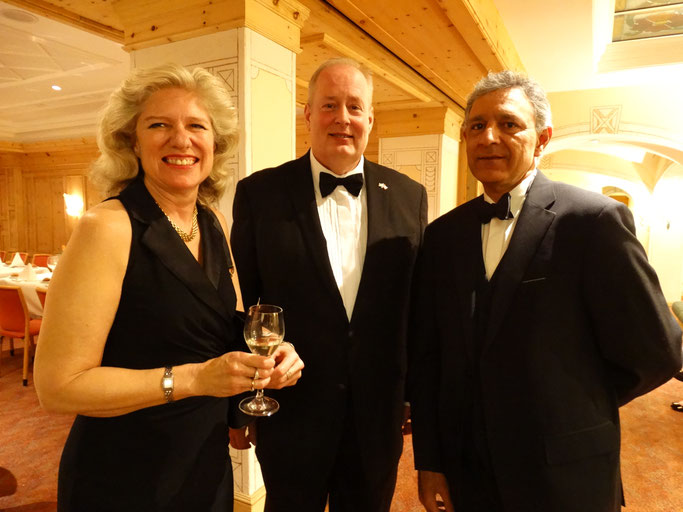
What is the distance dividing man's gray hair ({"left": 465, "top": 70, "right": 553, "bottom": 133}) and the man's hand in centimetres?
129

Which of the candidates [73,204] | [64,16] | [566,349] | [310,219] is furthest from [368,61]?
[73,204]

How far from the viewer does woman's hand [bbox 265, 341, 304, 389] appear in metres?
1.28

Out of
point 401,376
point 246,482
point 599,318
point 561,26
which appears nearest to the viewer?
point 599,318

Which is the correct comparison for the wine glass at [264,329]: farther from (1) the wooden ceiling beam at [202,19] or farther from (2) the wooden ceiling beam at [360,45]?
(2) the wooden ceiling beam at [360,45]

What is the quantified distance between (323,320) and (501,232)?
707 millimetres

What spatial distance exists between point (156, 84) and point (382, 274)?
3.25 feet

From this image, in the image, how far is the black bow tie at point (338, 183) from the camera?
1.74 meters

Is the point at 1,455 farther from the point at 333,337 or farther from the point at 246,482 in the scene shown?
the point at 333,337

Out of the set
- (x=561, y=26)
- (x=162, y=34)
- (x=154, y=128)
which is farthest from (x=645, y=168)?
(x=154, y=128)

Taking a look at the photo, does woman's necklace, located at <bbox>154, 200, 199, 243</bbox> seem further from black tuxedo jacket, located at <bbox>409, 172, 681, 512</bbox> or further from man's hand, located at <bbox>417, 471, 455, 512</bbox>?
man's hand, located at <bbox>417, 471, 455, 512</bbox>

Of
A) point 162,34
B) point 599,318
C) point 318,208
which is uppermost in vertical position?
point 162,34

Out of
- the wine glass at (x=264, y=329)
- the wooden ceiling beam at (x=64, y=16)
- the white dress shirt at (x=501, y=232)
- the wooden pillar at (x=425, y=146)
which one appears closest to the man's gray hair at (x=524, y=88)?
the white dress shirt at (x=501, y=232)

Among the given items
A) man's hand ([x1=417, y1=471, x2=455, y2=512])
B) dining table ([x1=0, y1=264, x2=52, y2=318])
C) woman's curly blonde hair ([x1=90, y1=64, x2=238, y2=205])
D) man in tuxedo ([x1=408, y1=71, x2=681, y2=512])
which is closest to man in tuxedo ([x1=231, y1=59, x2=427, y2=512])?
man's hand ([x1=417, y1=471, x2=455, y2=512])

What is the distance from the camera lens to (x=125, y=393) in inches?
44.5
